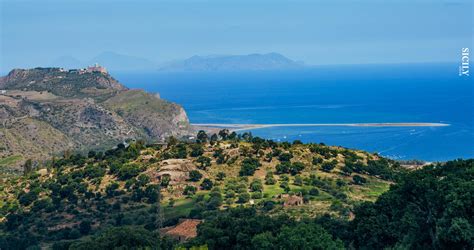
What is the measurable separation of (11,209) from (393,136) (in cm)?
12237

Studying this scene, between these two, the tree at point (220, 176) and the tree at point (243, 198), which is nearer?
the tree at point (243, 198)

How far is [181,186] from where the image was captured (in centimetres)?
5869

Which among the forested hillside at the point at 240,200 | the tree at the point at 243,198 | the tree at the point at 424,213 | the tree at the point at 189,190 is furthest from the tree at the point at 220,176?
the tree at the point at 424,213

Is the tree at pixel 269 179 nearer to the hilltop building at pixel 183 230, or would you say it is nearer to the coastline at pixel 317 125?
the hilltop building at pixel 183 230

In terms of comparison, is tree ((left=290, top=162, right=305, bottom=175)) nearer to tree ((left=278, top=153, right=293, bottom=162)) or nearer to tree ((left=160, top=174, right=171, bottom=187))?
tree ((left=278, top=153, right=293, bottom=162))

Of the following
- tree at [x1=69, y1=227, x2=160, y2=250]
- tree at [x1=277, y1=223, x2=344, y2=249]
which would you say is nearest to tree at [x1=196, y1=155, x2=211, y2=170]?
tree at [x1=69, y1=227, x2=160, y2=250]

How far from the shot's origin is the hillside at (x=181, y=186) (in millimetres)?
51719

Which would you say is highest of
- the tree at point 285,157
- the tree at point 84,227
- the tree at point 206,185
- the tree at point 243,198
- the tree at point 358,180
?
the tree at point 285,157

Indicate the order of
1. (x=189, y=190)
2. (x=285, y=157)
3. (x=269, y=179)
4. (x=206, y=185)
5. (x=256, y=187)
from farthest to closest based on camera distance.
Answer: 1. (x=285, y=157)
2. (x=269, y=179)
3. (x=206, y=185)
4. (x=189, y=190)
5. (x=256, y=187)

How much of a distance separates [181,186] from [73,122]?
4460 inches

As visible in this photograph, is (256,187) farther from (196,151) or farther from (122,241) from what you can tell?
(122,241)

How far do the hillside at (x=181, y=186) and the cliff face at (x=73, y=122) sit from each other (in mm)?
68443

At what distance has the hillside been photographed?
2036 inches

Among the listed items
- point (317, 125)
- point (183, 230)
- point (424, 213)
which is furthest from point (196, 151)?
point (317, 125)
